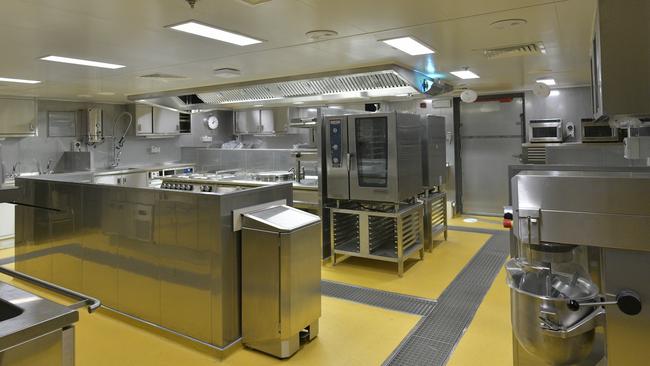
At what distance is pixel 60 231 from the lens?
3.96 metres

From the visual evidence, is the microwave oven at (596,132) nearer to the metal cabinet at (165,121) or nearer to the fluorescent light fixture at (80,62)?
the fluorescent light fixture at (80,62)

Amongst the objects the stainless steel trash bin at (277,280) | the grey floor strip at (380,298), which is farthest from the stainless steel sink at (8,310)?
the grey floor strip at (380,298)

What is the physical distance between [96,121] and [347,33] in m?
6.09

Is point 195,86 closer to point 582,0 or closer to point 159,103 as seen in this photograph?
point 159,103

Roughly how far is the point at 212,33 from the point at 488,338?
9.56 ft

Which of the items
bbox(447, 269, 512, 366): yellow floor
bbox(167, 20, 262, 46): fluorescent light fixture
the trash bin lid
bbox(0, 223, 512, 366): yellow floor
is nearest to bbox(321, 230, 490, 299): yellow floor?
bbox(0, 223, 512, 366): yellow floor

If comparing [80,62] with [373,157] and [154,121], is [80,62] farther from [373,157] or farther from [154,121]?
[154,121]

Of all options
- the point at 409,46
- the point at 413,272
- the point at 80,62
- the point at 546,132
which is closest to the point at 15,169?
the point at 80,62

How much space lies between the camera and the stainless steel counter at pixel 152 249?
284 centimetres

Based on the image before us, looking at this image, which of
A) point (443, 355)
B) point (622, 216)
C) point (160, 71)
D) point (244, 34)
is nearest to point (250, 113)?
point (160, 71)

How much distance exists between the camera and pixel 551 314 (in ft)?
4.83

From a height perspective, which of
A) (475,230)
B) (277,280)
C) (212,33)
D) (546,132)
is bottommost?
(475,230)

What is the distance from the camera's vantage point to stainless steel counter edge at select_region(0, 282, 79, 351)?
136cm

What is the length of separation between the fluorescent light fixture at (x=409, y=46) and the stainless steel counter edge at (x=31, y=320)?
2.74 metres
